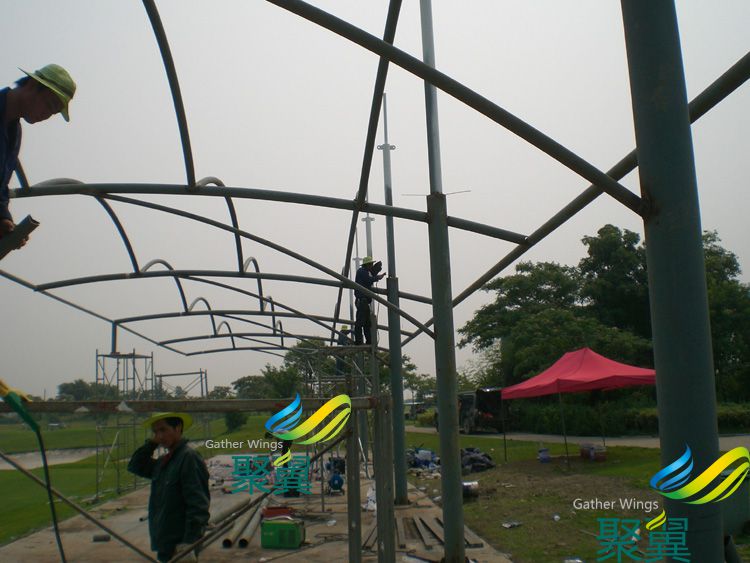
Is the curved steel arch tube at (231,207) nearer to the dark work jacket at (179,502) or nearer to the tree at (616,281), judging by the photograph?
the dark work jacket at (179,502)

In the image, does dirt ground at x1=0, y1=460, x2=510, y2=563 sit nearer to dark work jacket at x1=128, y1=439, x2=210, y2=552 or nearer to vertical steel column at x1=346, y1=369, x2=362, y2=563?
vertical steel column at x1=346, y1=369, x2=362, y2=563

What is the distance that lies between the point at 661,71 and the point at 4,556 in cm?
1006

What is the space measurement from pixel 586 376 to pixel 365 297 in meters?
7.12

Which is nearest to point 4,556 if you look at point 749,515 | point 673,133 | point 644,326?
point 749,515

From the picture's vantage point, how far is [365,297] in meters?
12.0

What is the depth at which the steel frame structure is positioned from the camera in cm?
251

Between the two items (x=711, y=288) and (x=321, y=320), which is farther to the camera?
→ (x=711, y=288)

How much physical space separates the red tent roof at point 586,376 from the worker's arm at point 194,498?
13.2 m

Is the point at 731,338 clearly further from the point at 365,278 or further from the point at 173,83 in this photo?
the point at 173,83

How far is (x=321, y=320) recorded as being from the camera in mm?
13711

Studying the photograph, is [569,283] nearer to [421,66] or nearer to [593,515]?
[593,515]

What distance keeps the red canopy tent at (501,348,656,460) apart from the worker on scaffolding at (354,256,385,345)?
5.28m

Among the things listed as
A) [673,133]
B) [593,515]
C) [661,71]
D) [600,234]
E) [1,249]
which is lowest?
[593,515]

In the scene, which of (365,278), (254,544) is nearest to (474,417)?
(365,278)
